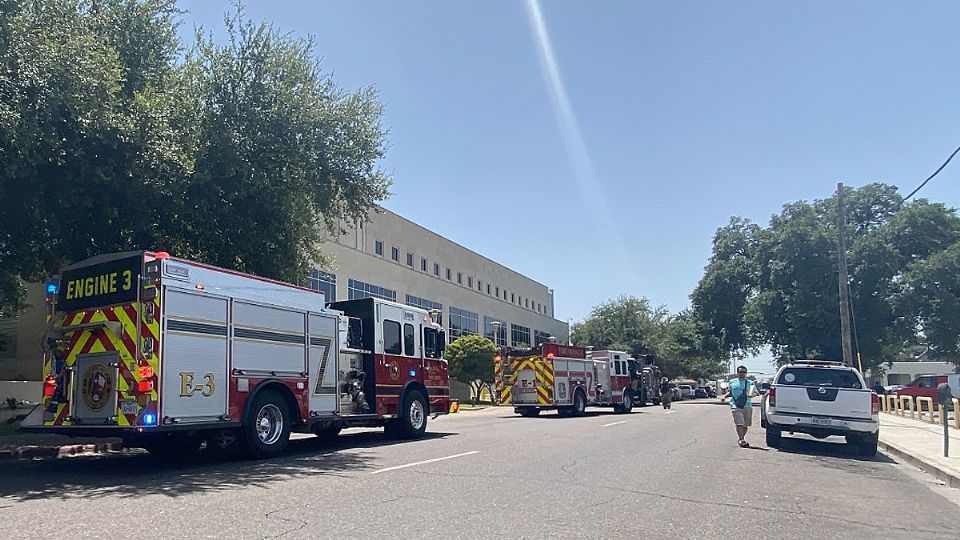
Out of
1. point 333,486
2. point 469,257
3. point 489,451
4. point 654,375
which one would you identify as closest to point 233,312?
point 333,486

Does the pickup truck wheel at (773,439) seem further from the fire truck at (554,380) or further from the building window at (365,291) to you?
the building window at (365,291)

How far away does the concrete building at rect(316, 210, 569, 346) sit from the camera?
137 ft

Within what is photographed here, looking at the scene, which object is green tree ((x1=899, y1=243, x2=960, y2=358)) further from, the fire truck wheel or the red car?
the fire truck wheel

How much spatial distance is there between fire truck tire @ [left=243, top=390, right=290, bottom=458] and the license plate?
1.86m

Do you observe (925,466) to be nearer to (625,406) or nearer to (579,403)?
(579,403)

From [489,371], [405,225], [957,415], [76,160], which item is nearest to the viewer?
[76,160]

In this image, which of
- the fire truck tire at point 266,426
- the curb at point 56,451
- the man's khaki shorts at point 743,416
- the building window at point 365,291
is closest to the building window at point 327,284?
the building window at point 365,291

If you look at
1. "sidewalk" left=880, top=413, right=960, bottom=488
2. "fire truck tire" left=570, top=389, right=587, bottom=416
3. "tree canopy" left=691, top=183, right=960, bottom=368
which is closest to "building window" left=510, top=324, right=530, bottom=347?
"tree canopy" left=691, top=183, right=960, bottom=368

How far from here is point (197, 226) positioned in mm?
15445

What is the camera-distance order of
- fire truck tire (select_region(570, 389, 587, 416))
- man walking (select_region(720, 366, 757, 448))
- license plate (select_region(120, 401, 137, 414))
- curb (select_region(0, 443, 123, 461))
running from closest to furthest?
license plate (select_region(120, 401, 137, 414)) → curb (select_region(0, 443, 123, 461)) → man walking (select_region(720, 366, 757, 448)) → fire truck tire (select_region(570, 389, 587, 416))

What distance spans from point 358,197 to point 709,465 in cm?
978

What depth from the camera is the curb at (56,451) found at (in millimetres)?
13523

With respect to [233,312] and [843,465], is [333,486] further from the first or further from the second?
[843,465]

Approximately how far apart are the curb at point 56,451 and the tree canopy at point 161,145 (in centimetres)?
356
